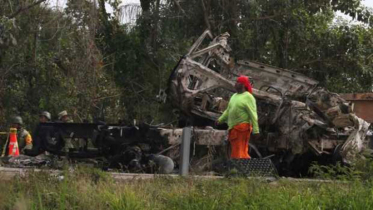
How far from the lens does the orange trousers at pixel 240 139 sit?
1012cm

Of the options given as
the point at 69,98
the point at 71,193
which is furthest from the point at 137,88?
the point at 71,193

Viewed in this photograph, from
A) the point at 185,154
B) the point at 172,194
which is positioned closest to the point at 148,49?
the point at 185,154

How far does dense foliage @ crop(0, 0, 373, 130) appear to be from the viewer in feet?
55.8

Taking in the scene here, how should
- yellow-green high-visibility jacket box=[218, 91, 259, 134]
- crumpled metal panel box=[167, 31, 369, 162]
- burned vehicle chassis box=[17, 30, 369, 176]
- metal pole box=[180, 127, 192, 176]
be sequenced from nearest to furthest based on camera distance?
metal pole box=[180, 127, 192, 176], yellow-green high-visibility jacket box=[218, 91, 259, 134], burned vehicle chassis box=[17, 30, 369, 176], crumpled metal panel box=[167, 31, 369, 162]

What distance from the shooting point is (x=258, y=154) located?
11.1 metres

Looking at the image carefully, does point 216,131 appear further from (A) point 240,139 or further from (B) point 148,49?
(B) point 148,49

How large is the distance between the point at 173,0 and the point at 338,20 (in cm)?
536

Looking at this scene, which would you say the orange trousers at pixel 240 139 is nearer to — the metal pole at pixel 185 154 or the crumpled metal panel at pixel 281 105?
the crumpled metal panel at pixel 281 105

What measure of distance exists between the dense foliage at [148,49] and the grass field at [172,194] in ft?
28.3

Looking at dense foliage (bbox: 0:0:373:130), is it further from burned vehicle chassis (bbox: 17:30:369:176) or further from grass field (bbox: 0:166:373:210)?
grass field (bbox: 0:166:373:210)

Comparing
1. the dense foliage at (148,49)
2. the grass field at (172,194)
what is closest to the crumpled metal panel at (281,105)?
the grass field at (172,194)

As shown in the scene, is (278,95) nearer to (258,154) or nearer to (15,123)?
(258,154)

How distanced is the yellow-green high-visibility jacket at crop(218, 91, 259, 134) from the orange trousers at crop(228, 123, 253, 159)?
74 millimetres

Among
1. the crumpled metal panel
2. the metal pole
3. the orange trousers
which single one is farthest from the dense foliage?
the metal pole
